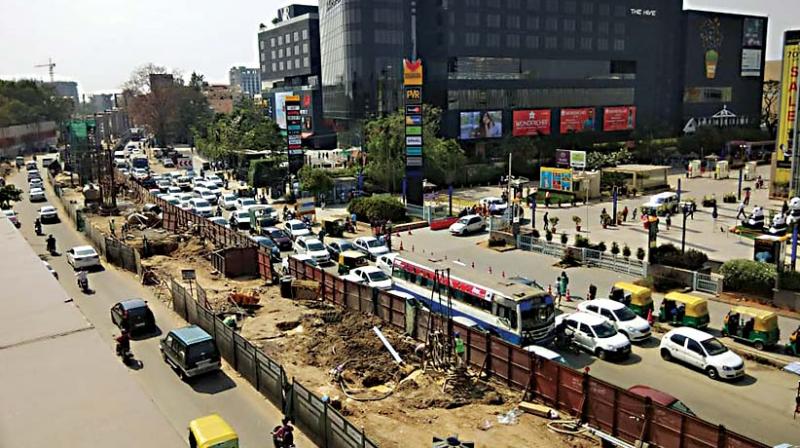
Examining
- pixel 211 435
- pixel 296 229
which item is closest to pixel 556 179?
pixel 296 229

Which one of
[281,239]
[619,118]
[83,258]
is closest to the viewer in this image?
[83,258]

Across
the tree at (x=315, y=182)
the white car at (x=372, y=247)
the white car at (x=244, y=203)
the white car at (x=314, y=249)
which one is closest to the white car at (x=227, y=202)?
the white car at (x=244, y=203)

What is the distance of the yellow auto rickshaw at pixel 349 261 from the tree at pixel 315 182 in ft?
75.2

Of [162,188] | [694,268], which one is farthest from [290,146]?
[694,268]

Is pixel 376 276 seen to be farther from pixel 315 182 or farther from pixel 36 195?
pixel 36 195

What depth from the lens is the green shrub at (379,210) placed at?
48.7 meters

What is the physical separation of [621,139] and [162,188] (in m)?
64.0

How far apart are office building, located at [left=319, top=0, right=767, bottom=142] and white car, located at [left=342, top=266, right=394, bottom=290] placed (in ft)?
171

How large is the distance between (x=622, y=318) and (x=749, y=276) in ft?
27.2

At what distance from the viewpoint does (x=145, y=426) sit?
906cm

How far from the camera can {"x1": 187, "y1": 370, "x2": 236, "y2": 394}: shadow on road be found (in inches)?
808

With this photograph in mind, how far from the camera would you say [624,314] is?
81.0ft

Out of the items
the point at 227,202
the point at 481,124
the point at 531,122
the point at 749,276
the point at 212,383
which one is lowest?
the point at 212,383

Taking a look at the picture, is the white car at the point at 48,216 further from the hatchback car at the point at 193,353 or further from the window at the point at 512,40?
the window at the point at 512,40
